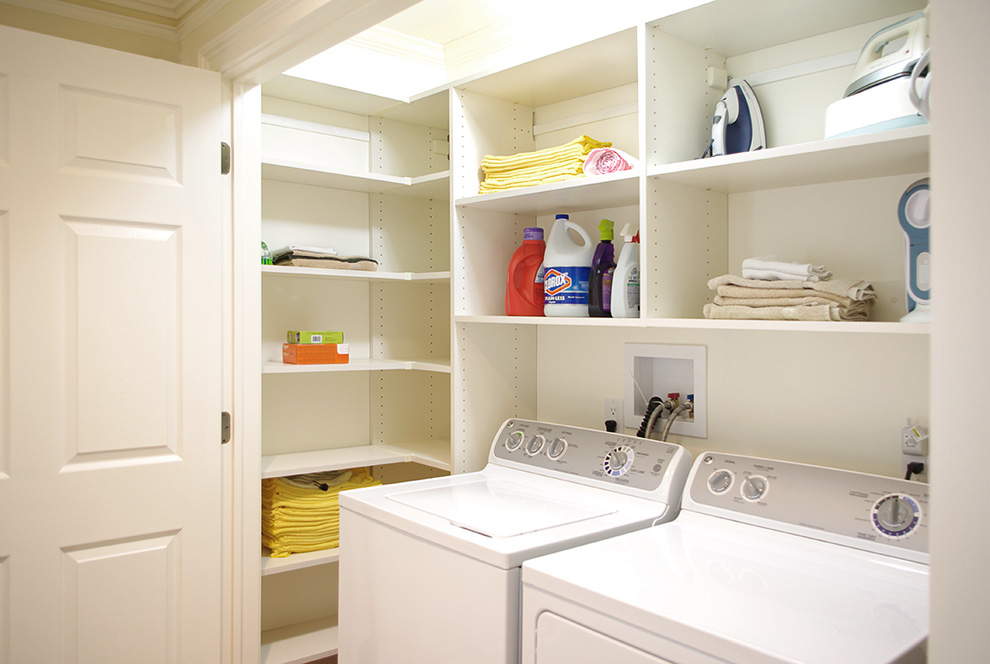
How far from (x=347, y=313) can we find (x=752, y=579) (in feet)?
5.74

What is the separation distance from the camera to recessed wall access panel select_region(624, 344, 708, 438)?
1.93 m

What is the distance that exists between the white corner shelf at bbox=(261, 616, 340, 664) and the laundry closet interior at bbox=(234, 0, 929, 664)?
0.01 meters

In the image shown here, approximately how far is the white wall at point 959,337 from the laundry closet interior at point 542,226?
2.34 feet

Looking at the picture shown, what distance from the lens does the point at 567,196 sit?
2000 mm

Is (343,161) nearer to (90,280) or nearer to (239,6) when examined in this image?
(239,6)

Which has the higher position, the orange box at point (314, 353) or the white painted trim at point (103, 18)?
the white painted trim at point (103, 18)

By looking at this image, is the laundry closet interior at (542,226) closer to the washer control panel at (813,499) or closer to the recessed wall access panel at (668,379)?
the recessed wall access panel at (668,379)

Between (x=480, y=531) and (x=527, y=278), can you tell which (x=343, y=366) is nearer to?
(x=527, y=278)

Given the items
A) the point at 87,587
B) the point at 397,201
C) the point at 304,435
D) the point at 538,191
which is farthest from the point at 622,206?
the point at 87,587

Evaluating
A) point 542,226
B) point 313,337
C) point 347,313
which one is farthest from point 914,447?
point 347,313

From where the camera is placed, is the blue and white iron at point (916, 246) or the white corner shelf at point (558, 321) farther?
the white corner shelf at point (558, 321)

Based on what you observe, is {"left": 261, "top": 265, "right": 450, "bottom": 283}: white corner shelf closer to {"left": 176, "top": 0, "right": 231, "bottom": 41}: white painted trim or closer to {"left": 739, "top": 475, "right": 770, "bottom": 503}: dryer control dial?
{"left": 176, "top": 0, "right": 231, "bottom": 41}: white painted trim

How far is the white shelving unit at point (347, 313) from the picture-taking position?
2361 mm

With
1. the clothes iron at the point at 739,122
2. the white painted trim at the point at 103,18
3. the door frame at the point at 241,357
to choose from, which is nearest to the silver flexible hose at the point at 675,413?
the clothes iron at the point at 739,122
